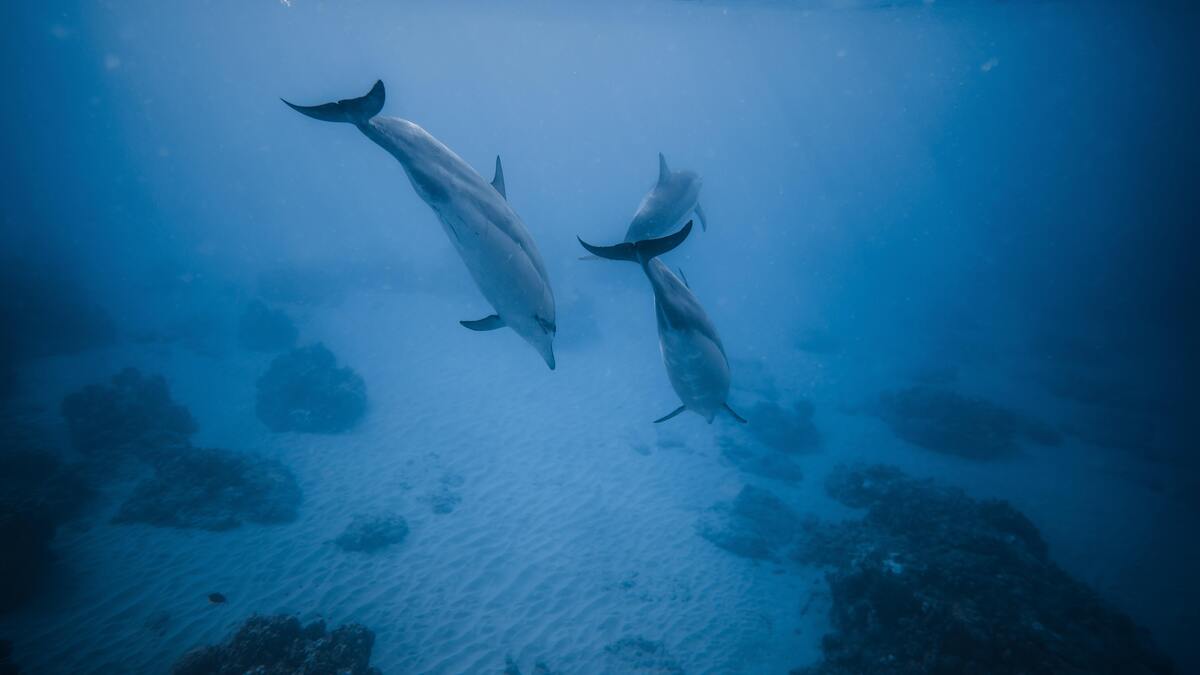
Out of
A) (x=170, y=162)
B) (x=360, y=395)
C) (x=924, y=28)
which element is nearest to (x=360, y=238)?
(x=360, y=395)

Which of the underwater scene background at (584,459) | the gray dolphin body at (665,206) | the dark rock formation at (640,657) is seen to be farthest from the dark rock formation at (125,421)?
the gray dolphin body at (665,206)

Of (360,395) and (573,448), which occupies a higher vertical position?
(360,395)

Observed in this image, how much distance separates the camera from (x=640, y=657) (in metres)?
6.46

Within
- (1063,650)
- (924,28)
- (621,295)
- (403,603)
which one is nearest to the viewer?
(1063,650)

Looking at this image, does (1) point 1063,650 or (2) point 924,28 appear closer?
(1) point 1063,650

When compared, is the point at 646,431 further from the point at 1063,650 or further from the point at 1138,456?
the point at 1138,456

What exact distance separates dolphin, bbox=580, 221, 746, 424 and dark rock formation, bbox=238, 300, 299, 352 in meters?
19.9

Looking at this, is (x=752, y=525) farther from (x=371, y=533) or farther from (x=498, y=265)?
(x=498, y=265)

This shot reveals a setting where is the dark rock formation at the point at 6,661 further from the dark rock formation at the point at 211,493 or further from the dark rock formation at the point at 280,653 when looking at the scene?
the dark rock formation at the point at 211,493

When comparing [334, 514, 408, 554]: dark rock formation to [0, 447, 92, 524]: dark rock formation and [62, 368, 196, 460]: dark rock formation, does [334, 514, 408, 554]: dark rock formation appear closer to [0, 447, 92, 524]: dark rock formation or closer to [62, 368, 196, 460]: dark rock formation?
[0, 447, 92, 524]: dark rock formation

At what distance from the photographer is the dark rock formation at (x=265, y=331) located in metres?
17.6

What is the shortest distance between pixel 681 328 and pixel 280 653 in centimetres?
667

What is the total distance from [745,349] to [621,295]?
906 centimetres

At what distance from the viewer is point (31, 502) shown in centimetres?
705
